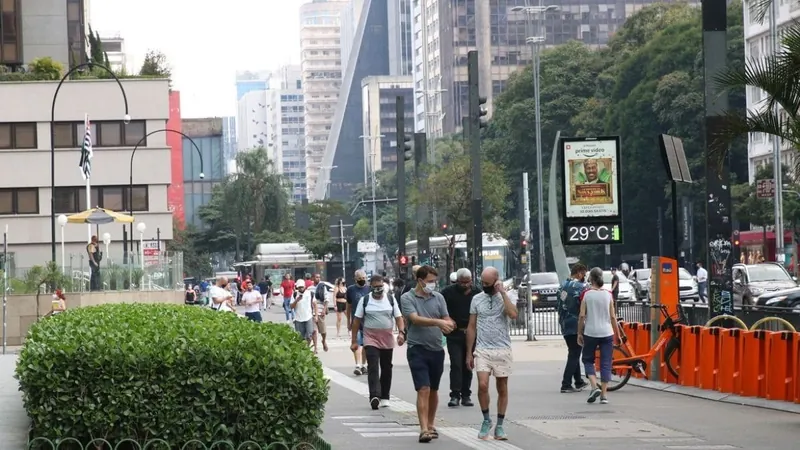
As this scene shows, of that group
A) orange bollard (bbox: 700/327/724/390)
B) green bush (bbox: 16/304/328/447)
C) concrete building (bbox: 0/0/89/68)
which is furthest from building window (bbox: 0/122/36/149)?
green bush (bbox: 16/304/328/447)

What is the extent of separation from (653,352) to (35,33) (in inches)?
2165

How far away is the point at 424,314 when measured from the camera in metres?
16.2

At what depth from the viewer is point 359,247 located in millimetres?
82312

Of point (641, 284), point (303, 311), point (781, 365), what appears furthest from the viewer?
point (641, 284)

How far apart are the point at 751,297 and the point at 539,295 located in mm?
17124

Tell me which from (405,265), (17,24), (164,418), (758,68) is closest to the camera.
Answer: (164,418)

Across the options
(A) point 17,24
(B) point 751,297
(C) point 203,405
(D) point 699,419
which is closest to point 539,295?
(B) point 751,297

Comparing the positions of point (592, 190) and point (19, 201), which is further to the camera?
point (19, 201)

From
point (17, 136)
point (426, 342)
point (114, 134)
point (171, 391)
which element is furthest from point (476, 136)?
point (17, 136)

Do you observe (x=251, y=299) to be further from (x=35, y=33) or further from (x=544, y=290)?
(x=35, y=33)

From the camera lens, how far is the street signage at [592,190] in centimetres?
2445

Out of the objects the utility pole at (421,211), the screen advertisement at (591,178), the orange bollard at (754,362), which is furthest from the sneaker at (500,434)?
the utility pole at (421,211)

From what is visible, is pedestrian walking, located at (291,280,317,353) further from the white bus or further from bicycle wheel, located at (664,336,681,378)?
the white bus

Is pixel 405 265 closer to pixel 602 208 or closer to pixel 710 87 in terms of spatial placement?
pixel 602 208
